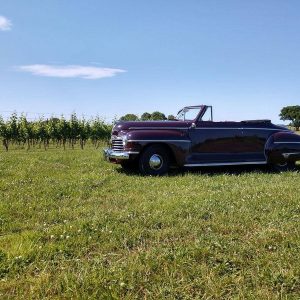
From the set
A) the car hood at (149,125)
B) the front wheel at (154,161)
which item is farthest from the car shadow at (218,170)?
the car hood at (149,125)

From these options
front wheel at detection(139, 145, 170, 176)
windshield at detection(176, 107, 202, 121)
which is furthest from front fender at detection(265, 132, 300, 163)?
front wheel at detection(139, 145, 170, 176)

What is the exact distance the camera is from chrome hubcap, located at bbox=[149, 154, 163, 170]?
952 cm

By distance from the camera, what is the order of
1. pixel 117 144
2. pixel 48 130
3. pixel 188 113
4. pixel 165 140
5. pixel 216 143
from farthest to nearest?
1. pixel 48 130
2. pixel 188 113
3. pixel 216 143
4. pixel 117 144
5. pixel 165 140

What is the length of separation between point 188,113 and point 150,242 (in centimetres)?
659

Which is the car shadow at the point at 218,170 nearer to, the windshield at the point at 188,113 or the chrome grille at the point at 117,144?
the chrome grille at the point at 117,144

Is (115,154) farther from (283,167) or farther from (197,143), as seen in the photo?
(283,167)

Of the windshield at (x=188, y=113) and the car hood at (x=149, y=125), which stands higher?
the windshield at (x=188, y=113)

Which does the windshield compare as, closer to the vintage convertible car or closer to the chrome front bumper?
the vintage convertible car

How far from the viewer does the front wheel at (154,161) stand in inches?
374

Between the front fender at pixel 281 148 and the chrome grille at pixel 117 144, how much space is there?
150 inches

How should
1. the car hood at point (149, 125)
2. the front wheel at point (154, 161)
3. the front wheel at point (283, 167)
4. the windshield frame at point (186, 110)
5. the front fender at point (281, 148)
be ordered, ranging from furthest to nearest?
the front wheel at point (283, 167)
the front fender at point (281, 148)
the windshield frame at point (186, 110)
the car hood at point (149, 125)
the front wheel at point (154, 161)

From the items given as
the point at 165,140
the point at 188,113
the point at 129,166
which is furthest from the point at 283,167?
the point at 129,166

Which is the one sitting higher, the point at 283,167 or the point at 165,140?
the point at 165,140

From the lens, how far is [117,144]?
9.70m
